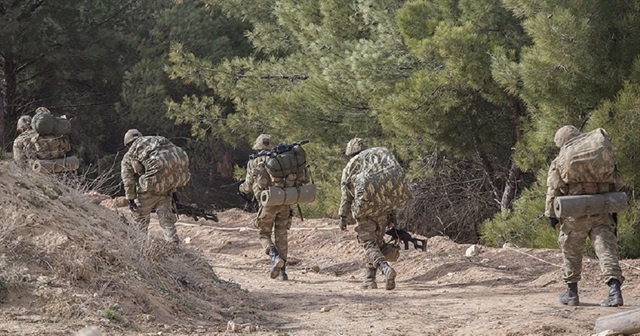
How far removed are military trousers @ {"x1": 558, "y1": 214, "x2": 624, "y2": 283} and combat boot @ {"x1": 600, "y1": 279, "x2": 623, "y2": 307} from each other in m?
0.04

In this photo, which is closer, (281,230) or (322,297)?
(322,297)

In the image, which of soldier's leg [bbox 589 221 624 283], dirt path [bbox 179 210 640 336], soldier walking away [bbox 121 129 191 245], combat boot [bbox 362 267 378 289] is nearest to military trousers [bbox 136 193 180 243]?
soldier walking away [bbox 121 129 191 245]

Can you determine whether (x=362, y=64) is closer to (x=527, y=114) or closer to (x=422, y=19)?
(x=422, y=19)

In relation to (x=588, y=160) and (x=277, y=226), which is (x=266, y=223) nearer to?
(x=277, y=226)

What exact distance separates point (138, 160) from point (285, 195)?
1.97 metres

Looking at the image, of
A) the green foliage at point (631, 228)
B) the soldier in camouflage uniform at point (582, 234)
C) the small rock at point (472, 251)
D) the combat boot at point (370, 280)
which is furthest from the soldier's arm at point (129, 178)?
the green foliage at point (631, 228)

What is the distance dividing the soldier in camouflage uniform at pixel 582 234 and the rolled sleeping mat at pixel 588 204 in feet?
0.45

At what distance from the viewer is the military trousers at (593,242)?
10.0 meters

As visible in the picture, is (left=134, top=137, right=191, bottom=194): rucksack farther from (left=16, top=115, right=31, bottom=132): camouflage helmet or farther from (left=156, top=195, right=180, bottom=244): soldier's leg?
(left=16, top=115, right=31, bottom=132): camouflage helmet

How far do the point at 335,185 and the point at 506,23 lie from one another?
427 centimetres

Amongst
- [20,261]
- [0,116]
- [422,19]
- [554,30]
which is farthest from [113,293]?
[0,116]

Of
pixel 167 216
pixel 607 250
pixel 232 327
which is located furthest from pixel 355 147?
pixel 232 327

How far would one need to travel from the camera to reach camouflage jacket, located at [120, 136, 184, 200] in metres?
13.0

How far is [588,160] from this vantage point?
9789mm
